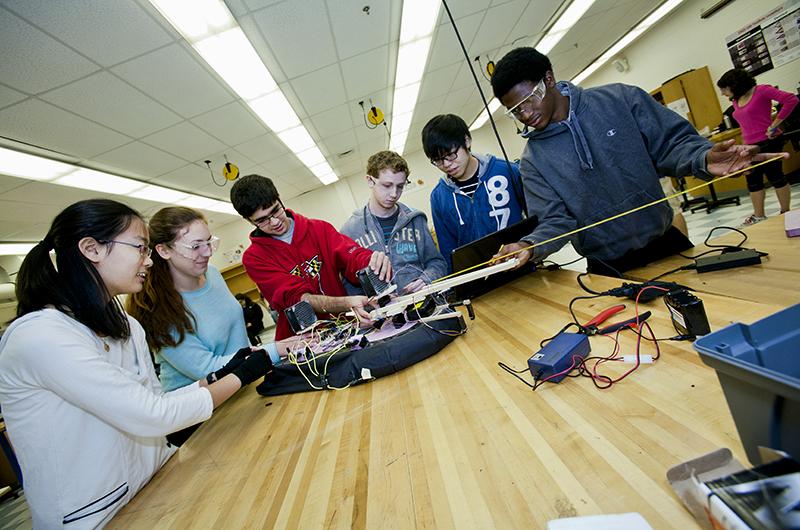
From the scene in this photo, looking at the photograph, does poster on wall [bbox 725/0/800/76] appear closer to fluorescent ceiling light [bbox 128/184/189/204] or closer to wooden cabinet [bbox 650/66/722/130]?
wooden cabinet [bbox 650/66/722/130]

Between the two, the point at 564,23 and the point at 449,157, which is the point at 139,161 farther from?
the point at 564,23

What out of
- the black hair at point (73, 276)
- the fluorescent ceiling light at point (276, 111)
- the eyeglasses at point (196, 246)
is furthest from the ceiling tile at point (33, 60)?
the black hair at point (73, 276)

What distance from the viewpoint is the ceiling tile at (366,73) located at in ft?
12.3

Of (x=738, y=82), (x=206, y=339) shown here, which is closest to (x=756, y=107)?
(x=738, y=82)

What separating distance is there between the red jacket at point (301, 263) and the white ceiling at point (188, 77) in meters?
1.90

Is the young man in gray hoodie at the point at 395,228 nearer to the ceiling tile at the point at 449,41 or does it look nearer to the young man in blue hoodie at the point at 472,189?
the young man in blue hoodie at the point at 472,189

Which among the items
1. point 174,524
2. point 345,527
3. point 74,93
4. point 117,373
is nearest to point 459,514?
point 345,527

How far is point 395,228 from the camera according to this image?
1983 mm

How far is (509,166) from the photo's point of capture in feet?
6.27

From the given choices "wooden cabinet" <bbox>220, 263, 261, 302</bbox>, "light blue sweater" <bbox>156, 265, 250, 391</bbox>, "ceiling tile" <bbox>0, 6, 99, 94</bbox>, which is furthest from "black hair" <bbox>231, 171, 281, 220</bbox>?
"wooden cabinet" <bbox>220, 263, 261, 302</bbox>

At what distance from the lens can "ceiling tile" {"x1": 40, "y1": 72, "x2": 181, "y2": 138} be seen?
2678mm

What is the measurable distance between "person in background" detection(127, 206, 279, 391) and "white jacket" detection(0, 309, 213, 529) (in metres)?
0.47

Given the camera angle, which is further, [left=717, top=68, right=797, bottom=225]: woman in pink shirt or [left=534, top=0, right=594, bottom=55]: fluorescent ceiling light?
[left=534, top=0, right=594, bottom=55]: fluorescent ceiling light

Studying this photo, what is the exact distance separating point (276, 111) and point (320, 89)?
0.64 metres
